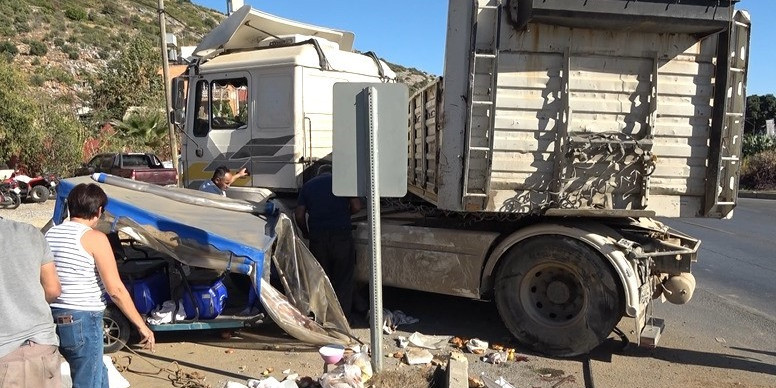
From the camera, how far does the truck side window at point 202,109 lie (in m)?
6.88

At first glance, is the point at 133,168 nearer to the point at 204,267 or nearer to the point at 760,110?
the point at 204,267

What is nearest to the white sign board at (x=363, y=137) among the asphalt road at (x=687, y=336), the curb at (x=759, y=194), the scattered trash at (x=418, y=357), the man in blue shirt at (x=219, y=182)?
the scattered trash at (x=418, y=357)

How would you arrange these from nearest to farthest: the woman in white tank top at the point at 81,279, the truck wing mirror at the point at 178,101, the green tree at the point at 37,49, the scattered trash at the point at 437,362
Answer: the woman in white tank top at the point at 81,279
the scattered trash at the point at 437,362
the truck wing mirror at the point at 178,101
the green tree at the point at 37,49

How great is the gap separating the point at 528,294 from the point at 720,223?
38.0 feet

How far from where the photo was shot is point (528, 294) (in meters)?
5.47

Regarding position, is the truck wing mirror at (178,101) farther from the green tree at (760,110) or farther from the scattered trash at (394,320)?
the green tree at (760,110)

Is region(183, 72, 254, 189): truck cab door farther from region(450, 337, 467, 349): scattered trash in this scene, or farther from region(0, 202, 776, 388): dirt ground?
region(450, 337, 467, 349): scattered trash

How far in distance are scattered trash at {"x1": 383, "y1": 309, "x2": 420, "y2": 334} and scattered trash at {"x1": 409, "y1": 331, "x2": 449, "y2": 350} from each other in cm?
34

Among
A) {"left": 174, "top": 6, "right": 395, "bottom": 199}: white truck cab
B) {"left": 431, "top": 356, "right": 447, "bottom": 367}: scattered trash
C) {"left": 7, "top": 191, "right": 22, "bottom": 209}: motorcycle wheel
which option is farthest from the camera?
{"left": 7, "top": 191, "right": 22, "bottom": 209}: motorcycle wheel

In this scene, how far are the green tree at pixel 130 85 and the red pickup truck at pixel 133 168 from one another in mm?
16590

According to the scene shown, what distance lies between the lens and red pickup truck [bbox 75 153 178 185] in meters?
19.8

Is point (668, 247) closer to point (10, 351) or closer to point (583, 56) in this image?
point (583, 56)

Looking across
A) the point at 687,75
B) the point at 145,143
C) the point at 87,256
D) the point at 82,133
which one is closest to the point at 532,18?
the point at 687,75

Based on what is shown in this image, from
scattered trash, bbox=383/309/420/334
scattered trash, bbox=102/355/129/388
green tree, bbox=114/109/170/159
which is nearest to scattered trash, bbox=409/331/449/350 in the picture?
scattered trash, bbox=383/309/420/334
